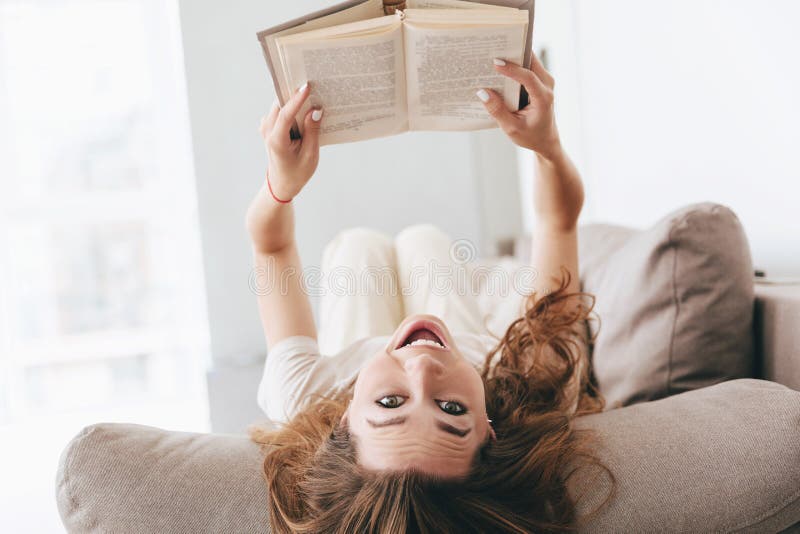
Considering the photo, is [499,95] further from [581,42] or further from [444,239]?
[581,42]

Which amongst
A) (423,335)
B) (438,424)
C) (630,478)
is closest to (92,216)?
(423,335)

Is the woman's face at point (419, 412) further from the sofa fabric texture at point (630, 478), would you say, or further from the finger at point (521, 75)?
the finger at point (521, 75)

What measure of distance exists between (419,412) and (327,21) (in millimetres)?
590

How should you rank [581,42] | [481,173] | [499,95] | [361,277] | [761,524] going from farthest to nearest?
1. [481,173]
2. [581,42]
3. [361,277]
4. [499,95]
5. [761,524]

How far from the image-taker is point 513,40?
3.41 ft

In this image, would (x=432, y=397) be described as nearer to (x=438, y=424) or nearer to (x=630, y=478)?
(x=438, y=424)

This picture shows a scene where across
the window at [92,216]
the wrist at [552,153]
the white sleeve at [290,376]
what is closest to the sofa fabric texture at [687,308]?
the wrist at [552,153]

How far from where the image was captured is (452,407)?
3.22 ft

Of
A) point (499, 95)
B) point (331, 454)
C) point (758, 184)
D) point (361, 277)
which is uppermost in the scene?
point (499, 95)

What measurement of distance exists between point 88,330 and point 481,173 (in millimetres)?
2373

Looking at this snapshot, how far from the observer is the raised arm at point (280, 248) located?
1215 mm

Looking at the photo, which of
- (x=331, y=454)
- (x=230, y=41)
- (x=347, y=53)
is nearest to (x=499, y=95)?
(x=347, y=53)

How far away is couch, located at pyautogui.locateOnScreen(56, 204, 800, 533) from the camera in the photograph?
85 centimetres

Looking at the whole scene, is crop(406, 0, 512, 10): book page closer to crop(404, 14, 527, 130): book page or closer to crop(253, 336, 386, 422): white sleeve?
crop(404, 14, 527, 130): book page
